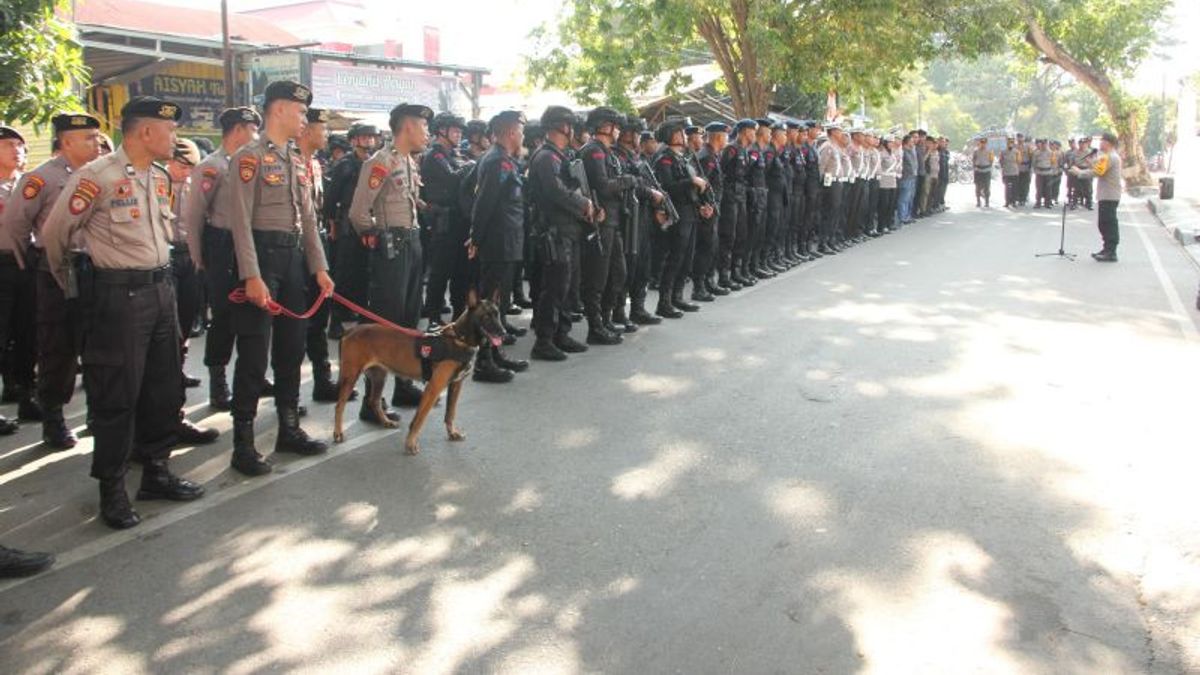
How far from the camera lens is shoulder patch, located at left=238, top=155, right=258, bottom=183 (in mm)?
4949

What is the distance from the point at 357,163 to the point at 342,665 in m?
6.11

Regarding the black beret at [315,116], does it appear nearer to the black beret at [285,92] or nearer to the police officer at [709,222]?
the black beret at [285,92]

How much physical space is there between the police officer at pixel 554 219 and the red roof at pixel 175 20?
45.1 ft

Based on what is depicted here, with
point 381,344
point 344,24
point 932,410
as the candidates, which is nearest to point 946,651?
point 932,410

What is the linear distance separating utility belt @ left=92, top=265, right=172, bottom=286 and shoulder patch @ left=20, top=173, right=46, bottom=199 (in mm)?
1655

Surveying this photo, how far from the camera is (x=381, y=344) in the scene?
5684 millimetres

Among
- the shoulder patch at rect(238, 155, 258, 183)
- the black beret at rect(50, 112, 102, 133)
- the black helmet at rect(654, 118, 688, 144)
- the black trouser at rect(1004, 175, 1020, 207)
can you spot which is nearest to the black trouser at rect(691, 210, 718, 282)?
the black helmet at rect(654, 118, 688, 144)

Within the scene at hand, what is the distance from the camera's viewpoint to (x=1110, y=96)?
3038 cm

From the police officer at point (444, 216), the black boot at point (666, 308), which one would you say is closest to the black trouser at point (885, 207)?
the black boot at point (666, 308)

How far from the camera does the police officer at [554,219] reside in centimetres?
755

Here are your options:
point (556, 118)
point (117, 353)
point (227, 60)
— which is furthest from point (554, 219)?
point (227, 60)

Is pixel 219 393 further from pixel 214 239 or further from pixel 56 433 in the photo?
pixel 214 239

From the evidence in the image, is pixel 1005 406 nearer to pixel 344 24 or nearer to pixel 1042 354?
pixel 1042 354

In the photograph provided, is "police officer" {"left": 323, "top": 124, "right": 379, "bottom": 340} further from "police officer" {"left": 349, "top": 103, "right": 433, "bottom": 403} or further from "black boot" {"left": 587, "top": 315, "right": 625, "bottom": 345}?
"black boot" {"left": 587, "top": 315, "right": 625, "bottom": 345}
